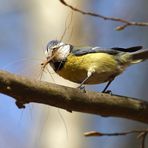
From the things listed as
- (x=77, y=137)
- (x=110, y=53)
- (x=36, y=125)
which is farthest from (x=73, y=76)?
(x=77, y=137)

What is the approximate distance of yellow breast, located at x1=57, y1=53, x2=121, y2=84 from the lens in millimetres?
1490

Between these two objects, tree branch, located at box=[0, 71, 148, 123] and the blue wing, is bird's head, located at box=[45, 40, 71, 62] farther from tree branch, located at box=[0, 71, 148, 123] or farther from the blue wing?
tree branch, located at box=[0, 71, 148, 123]

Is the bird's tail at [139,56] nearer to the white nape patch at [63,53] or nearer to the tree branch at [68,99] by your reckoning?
the white nape patch at [63,53]

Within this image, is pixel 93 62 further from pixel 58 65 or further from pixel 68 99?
pixel 68 99

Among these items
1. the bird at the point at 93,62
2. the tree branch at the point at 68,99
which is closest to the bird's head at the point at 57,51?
the bird at the point at 93,62

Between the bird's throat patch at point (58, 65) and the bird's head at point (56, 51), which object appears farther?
the bird's throat patch at point (58, 65)

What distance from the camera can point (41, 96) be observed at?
88cm

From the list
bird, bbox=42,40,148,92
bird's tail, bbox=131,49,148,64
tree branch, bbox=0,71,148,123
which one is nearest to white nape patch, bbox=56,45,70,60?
bird, bbox=42,40,148,92

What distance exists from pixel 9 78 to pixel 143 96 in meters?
1.82

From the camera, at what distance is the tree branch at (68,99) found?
865 millimetres

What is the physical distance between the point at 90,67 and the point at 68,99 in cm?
61

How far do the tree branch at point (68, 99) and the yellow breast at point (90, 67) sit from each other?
50cm

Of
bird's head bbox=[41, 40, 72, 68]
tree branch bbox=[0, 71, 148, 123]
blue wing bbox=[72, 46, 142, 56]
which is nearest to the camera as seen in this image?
tree branch bbox=[0, 71, 148, 123]

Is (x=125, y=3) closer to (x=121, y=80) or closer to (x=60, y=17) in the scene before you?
(x=121, y=80)
